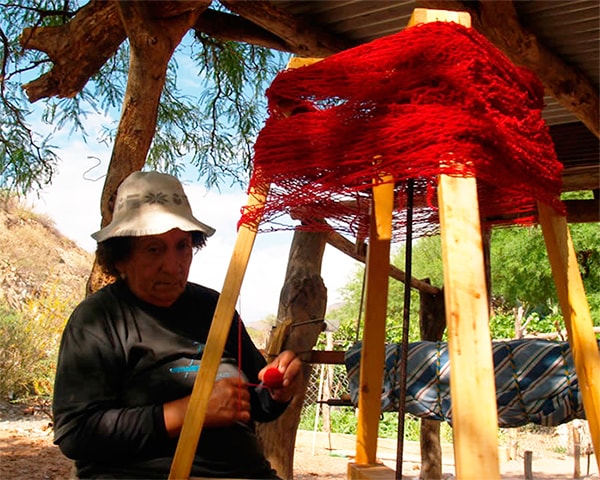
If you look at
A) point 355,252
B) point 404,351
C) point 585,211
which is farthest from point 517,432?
point 404,351

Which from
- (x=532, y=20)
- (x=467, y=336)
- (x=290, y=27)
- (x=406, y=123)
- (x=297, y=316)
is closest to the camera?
(x=467, y=336)

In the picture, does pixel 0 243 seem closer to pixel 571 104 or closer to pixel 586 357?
pixel 571 104

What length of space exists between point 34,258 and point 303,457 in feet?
37.2

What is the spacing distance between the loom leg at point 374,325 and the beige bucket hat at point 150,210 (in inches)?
16.0

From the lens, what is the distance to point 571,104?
3.02 metres

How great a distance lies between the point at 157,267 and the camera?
1525 millimetres

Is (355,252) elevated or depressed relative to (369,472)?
elevated

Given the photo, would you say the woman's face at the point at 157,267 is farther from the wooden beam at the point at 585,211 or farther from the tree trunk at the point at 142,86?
the wooden beam at the point at 585,211

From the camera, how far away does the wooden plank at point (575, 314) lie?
1.33 m

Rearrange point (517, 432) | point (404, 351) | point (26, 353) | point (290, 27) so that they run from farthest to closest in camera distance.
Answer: point (517, 432)
point (26, 353)
point (290, 27)
point (404, 351)

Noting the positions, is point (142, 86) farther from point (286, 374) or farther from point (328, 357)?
point (286, 374)

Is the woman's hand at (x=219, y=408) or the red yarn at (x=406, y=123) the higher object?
the red yarn at (x=406, y=123)

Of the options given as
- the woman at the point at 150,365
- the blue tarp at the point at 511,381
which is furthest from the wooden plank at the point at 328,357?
the woman at the point at 150,365

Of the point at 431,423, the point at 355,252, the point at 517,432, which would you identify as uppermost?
the point at 355,252
